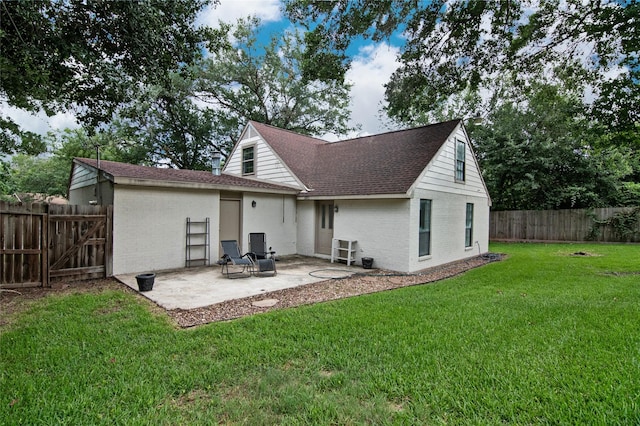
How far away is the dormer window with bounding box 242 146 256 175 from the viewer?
552 inches

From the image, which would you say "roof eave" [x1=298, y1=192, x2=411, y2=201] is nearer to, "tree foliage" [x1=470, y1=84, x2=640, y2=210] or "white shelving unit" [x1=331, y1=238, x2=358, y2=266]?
"white shelving unit" [x1=331, y1=238, x2=358, y2=266]

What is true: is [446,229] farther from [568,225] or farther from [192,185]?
[568,225]

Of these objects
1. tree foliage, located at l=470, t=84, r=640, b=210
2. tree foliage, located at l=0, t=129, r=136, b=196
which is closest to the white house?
tree foliage, located at l=470, t=84, r=640, b=210

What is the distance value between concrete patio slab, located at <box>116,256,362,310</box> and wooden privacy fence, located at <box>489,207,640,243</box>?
44.3 ft

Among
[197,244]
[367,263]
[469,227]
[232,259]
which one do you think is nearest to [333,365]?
[232,259]

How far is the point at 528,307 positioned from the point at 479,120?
7745 millimetres

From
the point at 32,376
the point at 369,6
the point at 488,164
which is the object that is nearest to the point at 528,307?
the point at 32,376

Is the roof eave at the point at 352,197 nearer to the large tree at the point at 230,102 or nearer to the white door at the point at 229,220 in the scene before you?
the white door at the point at 229,220

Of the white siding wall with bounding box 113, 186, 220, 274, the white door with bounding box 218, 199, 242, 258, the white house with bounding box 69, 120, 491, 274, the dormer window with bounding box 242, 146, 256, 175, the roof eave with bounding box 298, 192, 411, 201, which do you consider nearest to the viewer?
the white siding wall with bounding box 113, 186, 220, 274

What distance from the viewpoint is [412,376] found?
304cm

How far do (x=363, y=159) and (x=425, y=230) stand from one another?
11.9ft

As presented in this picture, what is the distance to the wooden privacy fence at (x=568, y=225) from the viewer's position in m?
15.9

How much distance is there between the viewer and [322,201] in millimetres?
11547

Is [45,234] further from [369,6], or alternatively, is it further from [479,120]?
[479,120]
